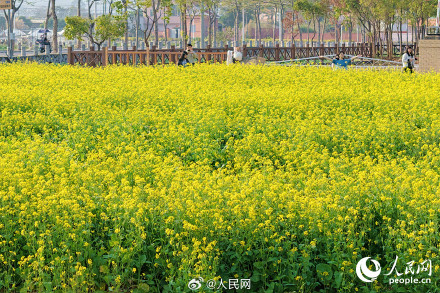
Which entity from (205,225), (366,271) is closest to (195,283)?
(205,225)

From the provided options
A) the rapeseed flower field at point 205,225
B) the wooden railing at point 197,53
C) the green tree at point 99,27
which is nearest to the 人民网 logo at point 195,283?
the rapeseed flower field at point 205,225

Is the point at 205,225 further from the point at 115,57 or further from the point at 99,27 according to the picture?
the point at 99,27

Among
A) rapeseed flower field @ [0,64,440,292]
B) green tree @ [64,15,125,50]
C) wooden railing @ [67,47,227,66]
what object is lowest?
rapeseed flower field @ [0,64,440,292]

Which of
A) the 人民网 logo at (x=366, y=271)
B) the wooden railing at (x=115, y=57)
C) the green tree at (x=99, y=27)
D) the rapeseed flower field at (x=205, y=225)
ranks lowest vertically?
the 人民网 logo at (x=366, y=271)

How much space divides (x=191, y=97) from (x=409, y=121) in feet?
14.0

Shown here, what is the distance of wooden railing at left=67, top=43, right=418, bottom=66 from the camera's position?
93.5 feet

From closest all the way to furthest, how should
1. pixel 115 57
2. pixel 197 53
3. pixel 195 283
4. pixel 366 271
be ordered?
pixel 195 283, pixel 366 271, pixel 197 53, pixel 115 57

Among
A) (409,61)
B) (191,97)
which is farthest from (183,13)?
(191,97)

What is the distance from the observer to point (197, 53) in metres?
28.3

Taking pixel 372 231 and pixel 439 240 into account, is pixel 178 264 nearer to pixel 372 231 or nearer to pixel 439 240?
pixel 372 231

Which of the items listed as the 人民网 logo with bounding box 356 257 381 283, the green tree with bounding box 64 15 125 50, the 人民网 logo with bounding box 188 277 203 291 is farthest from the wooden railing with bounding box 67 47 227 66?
the 人民网 logo with bounding box 188 277 203 291

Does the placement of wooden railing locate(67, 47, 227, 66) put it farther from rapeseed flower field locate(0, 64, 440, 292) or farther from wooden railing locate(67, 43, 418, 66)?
rapeseed flower field locate(0, 64, 440, 292)

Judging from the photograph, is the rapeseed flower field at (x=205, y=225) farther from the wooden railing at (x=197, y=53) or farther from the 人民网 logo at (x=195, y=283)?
the wooden railing at (x=197, y=53)

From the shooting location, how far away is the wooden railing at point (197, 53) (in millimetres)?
28513
